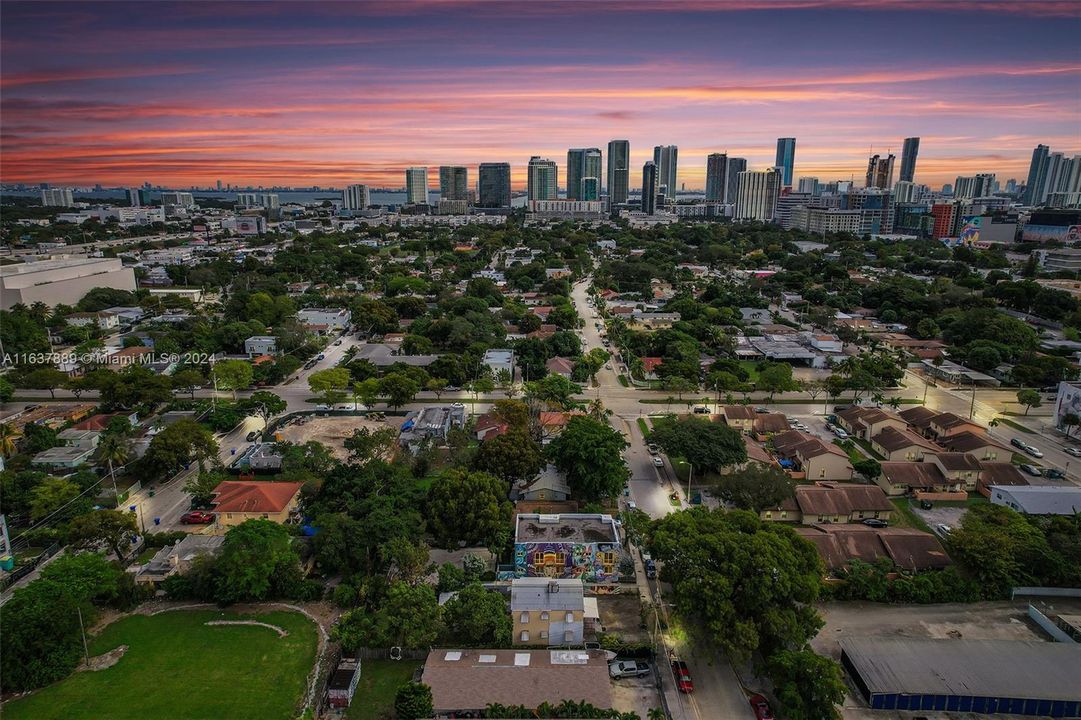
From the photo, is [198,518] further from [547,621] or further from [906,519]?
[906,519]

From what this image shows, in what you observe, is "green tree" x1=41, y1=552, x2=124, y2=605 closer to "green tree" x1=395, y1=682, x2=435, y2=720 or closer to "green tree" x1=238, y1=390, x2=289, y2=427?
"green tree" x1=395, y1=682, x2=435, y2=720

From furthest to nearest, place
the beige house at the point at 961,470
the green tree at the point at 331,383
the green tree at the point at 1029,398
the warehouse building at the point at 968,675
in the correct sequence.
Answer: the green tree at the point at 331,383 → the green tree at the point at 1029,398 → the beige house at the point at 961,470 → the warehouse building at the point at 968,675

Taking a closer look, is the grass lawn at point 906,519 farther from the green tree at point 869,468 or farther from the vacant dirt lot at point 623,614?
the vacant dirt lot at point 623,614

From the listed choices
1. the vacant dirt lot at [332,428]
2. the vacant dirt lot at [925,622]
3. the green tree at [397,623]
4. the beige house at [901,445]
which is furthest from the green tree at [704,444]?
the vacant dirt lot at [332,428]

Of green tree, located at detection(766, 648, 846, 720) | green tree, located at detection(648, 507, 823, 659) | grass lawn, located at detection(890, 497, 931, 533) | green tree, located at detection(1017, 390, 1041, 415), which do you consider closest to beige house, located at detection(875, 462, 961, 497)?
→ grass lawn, located at detection(890, 497, 931, 533)

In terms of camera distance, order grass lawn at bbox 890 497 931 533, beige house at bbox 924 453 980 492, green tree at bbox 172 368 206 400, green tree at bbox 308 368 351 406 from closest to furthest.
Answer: grass lawn at bbox 890 497 931 533 < beige house at bbox 924 453 980 492 < green tree at bbox 172 368 206 400 < green tree at bbox 308 368 351 406
